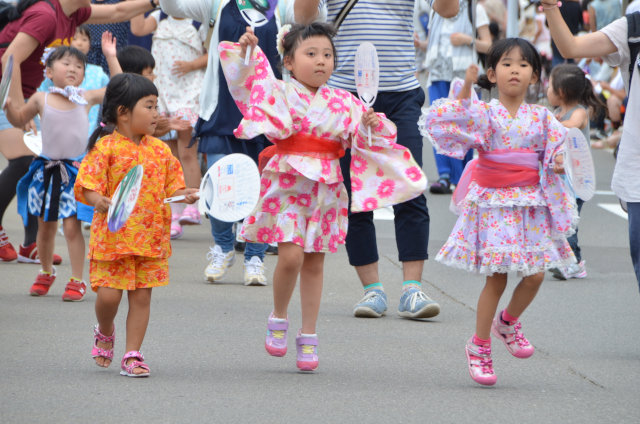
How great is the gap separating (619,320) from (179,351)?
268 cm

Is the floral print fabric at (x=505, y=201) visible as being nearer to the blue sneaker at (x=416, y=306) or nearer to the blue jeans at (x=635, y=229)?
the blue jeans at (x=635, y=229)

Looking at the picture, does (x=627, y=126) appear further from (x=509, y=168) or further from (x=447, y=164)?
(x=447, y=164)

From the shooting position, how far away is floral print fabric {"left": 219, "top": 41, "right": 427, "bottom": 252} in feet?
16.1

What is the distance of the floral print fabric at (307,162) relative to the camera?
4.90 meters

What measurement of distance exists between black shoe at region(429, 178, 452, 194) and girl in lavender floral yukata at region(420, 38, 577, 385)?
23.0 ft

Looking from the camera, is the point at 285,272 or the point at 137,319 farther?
the point at 285,272

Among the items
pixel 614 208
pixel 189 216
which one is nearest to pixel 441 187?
pixel 614 208

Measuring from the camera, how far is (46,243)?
6719 mm

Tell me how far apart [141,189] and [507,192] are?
160 cm

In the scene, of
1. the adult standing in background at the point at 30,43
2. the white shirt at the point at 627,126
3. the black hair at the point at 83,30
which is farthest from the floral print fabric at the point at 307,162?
the black hair at the point at 83,30

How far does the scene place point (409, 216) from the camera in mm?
6371

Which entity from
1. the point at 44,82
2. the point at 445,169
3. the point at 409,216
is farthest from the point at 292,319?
the point at 445,169

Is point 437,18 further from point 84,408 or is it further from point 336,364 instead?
point 84,408

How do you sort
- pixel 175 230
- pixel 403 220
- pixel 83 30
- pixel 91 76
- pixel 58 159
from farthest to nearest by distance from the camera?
pixel 175 230, pixel 83 30, pixel 91 76, pixel 58 159, pixel 403 220
